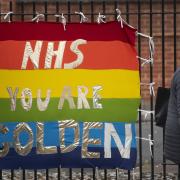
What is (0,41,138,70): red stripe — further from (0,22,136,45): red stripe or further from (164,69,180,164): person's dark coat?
(164,69,180,164): person's dark coat

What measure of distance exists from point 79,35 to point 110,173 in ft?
8.79

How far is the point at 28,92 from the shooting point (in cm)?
562

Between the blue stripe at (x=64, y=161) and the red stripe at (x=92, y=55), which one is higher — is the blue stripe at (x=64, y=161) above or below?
below

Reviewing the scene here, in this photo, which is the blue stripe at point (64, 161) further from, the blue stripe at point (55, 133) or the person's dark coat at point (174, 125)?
the person's dark coat at point (174, 125)

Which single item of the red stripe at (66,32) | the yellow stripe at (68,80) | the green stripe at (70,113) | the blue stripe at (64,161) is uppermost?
the red stripe at (66,32)

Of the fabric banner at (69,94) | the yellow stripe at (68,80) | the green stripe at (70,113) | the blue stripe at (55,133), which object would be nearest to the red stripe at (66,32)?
the fabric banner at (69,94)

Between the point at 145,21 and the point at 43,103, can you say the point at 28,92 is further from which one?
the point at 145,21

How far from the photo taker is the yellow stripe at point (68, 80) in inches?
221

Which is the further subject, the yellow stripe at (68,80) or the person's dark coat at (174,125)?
the yellow stripe at (68,80)

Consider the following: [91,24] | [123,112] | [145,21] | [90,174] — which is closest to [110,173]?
[90,174]

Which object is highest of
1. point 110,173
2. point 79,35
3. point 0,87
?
point 79,35

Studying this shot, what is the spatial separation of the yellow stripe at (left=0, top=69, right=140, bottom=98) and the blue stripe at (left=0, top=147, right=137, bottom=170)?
1.89ft

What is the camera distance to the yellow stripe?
5.62 meters

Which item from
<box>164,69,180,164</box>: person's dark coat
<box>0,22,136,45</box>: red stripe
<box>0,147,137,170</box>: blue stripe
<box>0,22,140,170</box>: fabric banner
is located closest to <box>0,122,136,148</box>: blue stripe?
<box>0,22,140,170</box>: fabric banner
